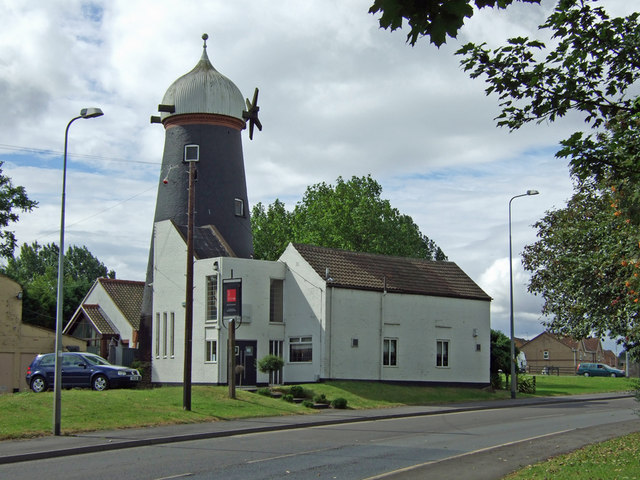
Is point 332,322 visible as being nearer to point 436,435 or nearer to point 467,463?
point 436,435

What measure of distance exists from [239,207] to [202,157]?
150 inches

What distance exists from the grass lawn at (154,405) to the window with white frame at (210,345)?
16.6 feet

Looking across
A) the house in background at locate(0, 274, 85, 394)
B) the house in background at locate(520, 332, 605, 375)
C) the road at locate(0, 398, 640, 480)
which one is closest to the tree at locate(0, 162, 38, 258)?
the house in background at locate(0, 274, 85, 394)

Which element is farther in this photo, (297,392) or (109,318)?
(109,318)

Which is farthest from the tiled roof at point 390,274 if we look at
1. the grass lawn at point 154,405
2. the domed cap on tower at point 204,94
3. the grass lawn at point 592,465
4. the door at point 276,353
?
the grass lawn at point 592,465

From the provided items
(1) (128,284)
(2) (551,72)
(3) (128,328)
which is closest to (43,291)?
(1) (128,284)

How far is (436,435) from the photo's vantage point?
22.0m

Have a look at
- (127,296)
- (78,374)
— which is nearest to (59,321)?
(78,374)

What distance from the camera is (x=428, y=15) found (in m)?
6.20

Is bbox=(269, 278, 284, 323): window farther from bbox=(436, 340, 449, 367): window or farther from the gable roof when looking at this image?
bbox=(436, 340, 449, 367): window

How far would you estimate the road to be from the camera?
1480cm

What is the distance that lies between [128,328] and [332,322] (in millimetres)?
19386

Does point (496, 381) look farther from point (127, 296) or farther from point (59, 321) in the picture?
point (59, 321)

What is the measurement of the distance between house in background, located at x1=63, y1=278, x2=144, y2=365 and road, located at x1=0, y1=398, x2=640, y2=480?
2926 centimetres
